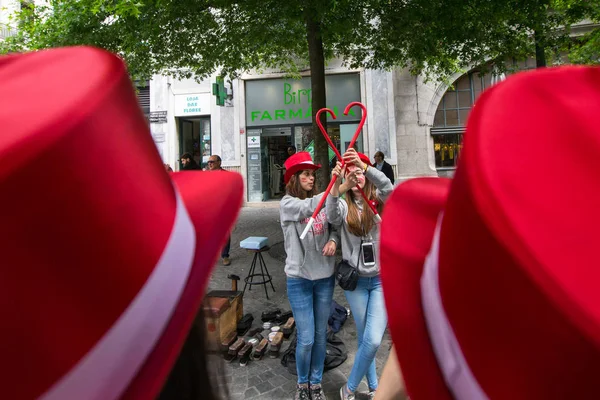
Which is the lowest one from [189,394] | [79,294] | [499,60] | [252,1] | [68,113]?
[189,394]

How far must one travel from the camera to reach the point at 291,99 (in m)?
15.4

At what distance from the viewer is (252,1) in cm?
679

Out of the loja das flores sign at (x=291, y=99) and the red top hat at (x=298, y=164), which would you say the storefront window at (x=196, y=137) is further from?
the red top hat at (x=298, y=164)

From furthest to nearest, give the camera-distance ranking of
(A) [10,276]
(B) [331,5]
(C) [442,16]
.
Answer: (C) [442,16]
(B) [331,5]
(A) [10,276]

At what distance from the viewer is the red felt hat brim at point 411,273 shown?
828mm

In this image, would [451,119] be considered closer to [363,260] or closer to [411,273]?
[363,260]

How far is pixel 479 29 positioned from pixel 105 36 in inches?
275

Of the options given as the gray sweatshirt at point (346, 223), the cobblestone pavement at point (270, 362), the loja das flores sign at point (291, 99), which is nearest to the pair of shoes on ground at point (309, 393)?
the cobblestone pavement at point (270, 362)

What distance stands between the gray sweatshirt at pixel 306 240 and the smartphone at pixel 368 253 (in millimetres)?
272

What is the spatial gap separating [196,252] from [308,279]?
2.48 m

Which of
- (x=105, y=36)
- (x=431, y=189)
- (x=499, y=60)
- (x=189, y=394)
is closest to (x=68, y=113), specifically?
(x=189, y=394)

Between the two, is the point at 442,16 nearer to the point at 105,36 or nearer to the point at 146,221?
the point at 105,36

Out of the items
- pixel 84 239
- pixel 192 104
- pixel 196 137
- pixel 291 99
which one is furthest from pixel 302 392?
pixel 196 137

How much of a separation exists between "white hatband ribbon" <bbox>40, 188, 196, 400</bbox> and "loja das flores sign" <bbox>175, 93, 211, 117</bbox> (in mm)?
15903
